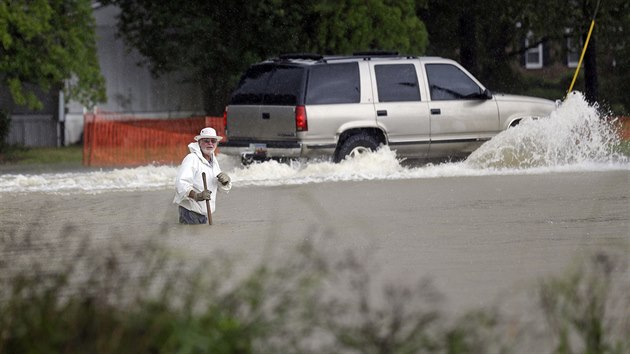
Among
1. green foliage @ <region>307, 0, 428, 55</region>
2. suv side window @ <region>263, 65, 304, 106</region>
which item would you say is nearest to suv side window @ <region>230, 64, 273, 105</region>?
suv side window @ <region>263, 65, 304, 106</region>

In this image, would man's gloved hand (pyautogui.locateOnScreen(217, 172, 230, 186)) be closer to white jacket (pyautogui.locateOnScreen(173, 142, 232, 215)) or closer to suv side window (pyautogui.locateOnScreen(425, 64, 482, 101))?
white jacket (pyautogui.locateOnScreen(173, 142, 232, 215))

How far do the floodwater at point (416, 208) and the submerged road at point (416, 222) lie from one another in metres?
0.02

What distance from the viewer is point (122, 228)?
15461 mm

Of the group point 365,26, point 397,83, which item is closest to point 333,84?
point 397,83

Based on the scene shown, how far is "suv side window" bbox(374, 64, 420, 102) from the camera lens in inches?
852

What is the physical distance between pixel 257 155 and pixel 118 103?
577 inches

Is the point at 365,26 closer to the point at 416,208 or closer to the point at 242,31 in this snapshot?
the point at 242,31

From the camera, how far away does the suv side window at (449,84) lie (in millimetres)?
22000

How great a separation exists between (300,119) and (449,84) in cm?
268

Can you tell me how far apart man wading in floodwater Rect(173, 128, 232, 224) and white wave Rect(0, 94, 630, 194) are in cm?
475

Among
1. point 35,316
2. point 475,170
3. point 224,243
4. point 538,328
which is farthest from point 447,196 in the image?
point 35,316

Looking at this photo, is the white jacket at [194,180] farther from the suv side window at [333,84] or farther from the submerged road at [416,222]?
the suv side window at [333,84]

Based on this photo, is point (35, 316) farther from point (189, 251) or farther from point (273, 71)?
point (273, 71)

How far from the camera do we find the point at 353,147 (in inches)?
840
